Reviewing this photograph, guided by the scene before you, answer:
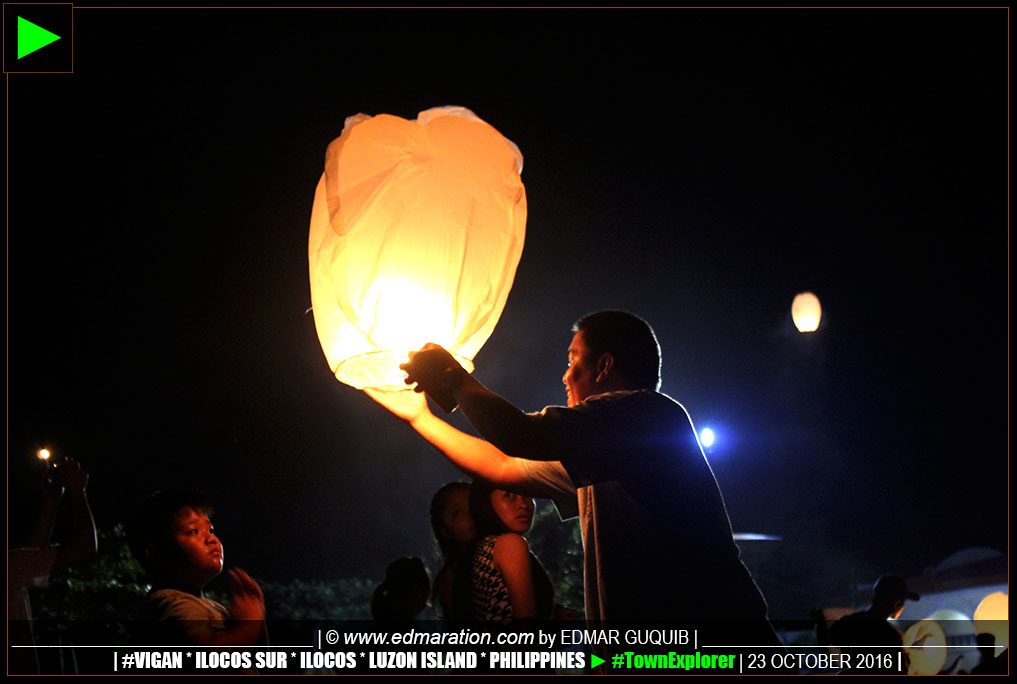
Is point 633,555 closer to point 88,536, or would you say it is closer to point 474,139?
point 474,139

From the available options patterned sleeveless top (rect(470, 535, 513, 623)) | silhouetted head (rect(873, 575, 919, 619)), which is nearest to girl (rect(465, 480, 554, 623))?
patterned sleeveless top (rect(470, 535, 513, 623))

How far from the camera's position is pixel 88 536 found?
2.90 meters

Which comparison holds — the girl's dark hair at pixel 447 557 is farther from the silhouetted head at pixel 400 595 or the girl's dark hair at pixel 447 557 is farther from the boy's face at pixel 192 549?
the boy's face at pixel 192 549

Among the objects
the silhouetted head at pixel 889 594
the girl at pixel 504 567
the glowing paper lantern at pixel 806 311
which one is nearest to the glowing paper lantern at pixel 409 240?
the girl at pixel 504 567

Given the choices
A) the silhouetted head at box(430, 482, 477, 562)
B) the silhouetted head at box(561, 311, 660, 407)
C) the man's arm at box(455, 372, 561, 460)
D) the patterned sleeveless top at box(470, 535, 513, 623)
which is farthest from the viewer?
the silhouetted head at box(430, 482, 477, 562)

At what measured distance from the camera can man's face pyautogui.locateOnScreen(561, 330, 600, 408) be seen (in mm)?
2139

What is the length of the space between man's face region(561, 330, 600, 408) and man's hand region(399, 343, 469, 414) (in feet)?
1.15

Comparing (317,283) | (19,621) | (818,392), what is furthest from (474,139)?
(818,392)

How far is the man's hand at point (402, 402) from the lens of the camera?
2.37m

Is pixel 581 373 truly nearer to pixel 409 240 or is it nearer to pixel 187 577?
pixel 409 240

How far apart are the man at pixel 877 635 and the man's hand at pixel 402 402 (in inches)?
64.0

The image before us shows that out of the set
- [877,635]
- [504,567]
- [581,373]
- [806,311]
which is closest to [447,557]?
[504,567]

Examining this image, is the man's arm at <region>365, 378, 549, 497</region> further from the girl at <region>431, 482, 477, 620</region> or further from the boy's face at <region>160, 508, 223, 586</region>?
the boy's face at <region>160, 508, 223, 586</region>

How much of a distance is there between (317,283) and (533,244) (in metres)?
7.50
